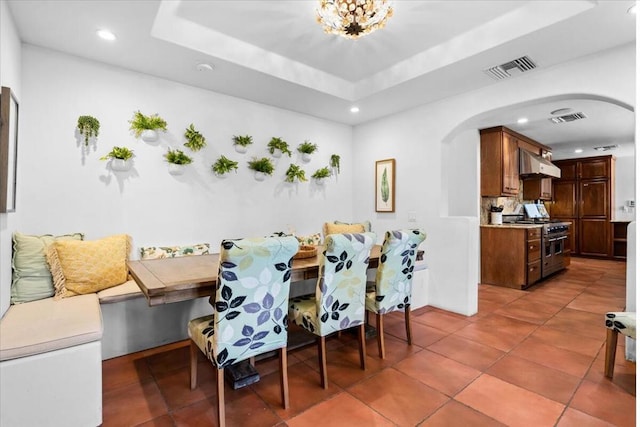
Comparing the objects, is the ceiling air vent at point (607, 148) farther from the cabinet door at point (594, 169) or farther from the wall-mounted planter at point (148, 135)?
the wall-mounted planter at point (148, 135)

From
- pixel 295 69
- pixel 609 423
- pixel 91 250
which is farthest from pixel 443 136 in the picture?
pixel 91 250

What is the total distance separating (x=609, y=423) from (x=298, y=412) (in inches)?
67.9

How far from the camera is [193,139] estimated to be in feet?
11.0

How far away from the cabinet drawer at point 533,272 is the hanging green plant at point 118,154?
17.2 ft

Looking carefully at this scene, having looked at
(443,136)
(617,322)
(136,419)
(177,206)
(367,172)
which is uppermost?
(443,136)

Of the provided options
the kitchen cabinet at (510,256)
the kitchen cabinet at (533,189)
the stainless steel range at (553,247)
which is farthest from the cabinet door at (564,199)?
the kitchen cabinet at (510,256)

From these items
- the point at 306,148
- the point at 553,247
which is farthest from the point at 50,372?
the point at 553,247

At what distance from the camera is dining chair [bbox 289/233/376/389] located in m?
2.06

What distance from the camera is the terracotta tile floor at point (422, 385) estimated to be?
182cm

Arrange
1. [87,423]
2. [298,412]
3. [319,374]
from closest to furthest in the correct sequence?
1. [87,423]
2. [298,412]
3. [319,374]

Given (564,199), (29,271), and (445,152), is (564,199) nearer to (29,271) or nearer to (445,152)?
(445,152)

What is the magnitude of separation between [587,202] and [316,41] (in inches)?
303

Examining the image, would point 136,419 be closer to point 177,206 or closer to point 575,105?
point 177,206

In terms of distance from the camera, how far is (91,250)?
2.46m
